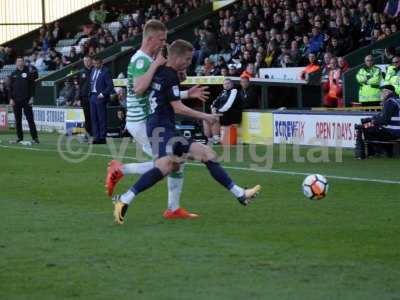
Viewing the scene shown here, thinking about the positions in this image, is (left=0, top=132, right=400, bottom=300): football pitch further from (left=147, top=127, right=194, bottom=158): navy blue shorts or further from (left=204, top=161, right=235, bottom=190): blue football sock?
(left=147, top=127, right=194, bottom=158): navy blue shorts

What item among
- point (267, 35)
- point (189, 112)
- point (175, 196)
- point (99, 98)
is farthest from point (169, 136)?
point (267, 35)

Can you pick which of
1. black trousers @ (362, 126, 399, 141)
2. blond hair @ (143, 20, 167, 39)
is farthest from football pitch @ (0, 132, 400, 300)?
black trousers @ (362, 126, 399, 141)

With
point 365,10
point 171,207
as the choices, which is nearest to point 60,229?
point 171,207

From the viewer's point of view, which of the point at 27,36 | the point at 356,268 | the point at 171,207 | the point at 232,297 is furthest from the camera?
the point at 27,36

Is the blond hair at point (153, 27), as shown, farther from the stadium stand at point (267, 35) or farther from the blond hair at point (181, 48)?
the stadium stand at point (267, 35)

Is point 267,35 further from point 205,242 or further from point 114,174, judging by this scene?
point 205,242

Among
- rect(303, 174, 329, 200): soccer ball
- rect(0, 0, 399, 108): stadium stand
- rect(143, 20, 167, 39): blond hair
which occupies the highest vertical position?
rect(0, 0, 399, 108): stadium stand

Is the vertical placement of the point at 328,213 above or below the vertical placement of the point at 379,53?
below

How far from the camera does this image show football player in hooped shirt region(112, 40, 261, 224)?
10656mm

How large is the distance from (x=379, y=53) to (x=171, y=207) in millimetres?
16241

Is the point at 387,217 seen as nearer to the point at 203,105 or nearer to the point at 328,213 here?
the point at 328,213

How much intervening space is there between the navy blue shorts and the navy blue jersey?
61mm

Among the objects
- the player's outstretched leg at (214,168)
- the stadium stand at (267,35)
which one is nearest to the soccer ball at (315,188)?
the player's outstretched leg at (214,168)

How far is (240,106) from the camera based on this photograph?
24.8m
